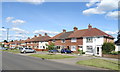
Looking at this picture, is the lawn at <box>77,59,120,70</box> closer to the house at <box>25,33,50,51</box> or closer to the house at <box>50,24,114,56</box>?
the house at <box>50,24,114,56</box>

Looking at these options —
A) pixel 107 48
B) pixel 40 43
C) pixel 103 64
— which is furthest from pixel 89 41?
pixel 40 43

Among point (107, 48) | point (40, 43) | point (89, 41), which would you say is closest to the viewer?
point (107, 48)

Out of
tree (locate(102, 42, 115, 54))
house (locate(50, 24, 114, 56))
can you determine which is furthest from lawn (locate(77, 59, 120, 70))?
house (locate(50, 24, 114, 56))

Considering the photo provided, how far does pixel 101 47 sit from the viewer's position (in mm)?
33438

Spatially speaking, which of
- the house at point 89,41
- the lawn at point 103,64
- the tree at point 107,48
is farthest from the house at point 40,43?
the lawn at point 103,64

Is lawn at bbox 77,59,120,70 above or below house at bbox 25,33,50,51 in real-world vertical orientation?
below

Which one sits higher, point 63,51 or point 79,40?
point 79,40

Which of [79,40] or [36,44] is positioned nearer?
[79,40]

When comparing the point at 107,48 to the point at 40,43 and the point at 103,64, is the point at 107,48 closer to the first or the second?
the point at 103,64

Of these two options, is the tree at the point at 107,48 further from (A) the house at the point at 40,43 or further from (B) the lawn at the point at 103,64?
(A) the house at the point at 40,43

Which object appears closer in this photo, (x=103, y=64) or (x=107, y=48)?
(x=103, y=64)

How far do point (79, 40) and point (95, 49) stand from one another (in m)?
7.08

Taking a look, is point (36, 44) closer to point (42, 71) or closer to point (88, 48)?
point (88, 48)

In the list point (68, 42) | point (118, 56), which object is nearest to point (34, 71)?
point (118, 56)
